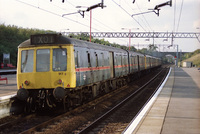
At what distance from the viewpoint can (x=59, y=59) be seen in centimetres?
1151

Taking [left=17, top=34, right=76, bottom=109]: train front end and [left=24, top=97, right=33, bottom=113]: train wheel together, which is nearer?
[left=17, top=34, right=76, bottom=109]: train front end

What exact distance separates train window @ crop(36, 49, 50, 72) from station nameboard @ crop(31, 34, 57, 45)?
0.34 meters

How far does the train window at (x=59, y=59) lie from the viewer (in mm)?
11445

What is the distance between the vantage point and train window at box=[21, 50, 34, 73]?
11.6m

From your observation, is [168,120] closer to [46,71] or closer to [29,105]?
[46,71]

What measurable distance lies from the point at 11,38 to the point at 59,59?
42449mm

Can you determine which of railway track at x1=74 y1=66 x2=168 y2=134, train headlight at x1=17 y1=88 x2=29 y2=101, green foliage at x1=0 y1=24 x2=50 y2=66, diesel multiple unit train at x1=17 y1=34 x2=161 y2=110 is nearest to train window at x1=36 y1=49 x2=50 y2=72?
diesel multiple unit train at x1=17 y1=34 x2=161 y2=110

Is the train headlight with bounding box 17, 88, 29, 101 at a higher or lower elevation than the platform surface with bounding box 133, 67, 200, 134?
higher

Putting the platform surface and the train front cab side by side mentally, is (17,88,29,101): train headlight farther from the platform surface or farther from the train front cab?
the platform surface

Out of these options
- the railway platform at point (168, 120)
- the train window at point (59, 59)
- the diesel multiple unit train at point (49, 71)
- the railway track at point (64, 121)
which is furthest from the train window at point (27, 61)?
the railway platform at point (168, 120)

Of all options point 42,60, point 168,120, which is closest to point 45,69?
point 42,60

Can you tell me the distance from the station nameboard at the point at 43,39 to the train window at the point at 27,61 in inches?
17.6

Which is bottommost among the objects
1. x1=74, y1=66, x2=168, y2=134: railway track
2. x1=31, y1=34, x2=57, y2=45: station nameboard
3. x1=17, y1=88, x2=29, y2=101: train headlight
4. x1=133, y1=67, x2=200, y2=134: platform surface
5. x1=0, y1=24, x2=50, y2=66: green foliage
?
x1=74, y1=66, x2=168, y2=134: railway track

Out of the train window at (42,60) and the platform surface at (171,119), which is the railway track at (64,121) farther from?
the platform surface at (171,119)
